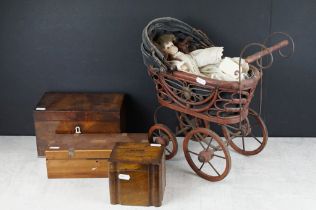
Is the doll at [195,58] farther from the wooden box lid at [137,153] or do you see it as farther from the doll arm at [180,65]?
the wooden box lid at [137,153]

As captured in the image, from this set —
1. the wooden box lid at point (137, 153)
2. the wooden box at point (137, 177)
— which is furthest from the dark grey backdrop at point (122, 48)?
the wooden box at point (137, 177)

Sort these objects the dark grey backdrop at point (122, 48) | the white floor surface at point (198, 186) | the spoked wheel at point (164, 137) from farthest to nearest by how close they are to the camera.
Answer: the dark grey backdrop at point (122, 48) < the spoked wheel at point (164, 137) < the white floor surface at point (198, 186)

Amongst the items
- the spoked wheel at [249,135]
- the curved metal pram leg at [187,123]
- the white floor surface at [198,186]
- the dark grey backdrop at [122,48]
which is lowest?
the white floor surface at [198,186]

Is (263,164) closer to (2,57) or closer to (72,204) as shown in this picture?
(72,204)

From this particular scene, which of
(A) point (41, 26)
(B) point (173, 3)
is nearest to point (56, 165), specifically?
(A) point (41, 26)

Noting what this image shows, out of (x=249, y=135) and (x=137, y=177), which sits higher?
(x=137, y=177)

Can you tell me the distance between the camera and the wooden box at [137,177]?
139 inches

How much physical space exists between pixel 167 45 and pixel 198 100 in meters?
0.50

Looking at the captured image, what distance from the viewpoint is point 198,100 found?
3801 millimetres

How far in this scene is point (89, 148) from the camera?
3.97 meters

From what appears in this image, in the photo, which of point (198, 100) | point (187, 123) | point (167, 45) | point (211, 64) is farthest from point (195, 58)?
point (187, 123)

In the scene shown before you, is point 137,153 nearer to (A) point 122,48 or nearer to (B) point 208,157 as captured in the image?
(B) point 208,157

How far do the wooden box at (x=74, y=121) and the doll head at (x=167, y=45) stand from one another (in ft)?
1.94

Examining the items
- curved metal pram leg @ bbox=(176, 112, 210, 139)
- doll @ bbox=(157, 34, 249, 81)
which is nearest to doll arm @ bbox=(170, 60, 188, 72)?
doll @ bbox=(157, 34, 249, 81)
